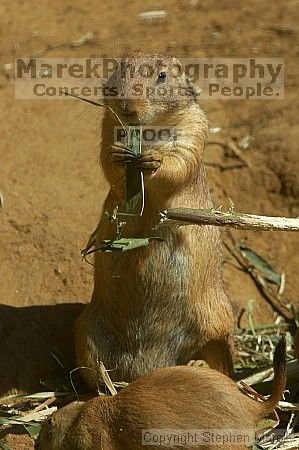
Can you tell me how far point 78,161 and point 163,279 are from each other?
7.48 ft

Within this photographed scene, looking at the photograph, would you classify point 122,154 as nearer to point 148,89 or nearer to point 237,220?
point 148,89

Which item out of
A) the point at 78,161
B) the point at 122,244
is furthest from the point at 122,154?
→ the point at 78,161

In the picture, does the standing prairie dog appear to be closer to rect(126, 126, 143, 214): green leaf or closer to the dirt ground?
rect(126, 126, 143, 214): green leaf

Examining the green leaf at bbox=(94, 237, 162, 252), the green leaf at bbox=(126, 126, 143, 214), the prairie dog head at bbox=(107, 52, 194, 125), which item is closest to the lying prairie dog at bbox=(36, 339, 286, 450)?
the green leaf at bbox=(94, 237, 162, 252)

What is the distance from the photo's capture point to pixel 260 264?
8.37 meters

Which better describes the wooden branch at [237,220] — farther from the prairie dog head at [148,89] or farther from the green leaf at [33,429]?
the green leaf at [33,429]

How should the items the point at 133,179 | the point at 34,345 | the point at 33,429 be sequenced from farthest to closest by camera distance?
the point at 34,345 < the point at 33,429 < the point at 133,179

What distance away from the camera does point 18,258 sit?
7465 mm

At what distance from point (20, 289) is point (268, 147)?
9.84 ft

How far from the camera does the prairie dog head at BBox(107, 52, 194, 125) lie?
6102 millimetres

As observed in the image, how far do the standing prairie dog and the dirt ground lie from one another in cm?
58

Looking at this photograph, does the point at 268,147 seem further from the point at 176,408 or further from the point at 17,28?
the point at 176,408

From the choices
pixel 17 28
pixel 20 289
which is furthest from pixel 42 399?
pixel 17 28

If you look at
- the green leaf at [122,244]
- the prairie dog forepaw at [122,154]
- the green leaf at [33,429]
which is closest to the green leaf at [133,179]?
the prairie dog forepaw at [122,154]
